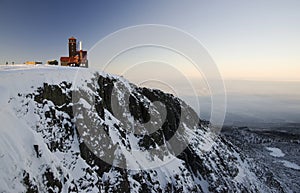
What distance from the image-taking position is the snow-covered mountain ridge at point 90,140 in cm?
2055

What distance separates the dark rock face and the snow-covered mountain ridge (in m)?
0.10

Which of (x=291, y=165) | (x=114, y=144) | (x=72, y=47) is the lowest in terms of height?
(x=291, y=165)

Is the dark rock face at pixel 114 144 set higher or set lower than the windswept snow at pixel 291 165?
higher

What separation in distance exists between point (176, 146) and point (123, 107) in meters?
16.9

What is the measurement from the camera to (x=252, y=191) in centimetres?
5856

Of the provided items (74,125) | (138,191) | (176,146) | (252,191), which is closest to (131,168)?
(138,191)

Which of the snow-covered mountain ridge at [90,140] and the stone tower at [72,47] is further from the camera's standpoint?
the stone tower at [72,47]

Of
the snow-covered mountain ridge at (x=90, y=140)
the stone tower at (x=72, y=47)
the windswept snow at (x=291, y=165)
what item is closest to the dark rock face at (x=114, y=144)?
the snow-covered mountain ridge at (x=90, y=140)

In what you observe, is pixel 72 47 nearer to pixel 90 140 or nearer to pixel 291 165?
pixel 90 140

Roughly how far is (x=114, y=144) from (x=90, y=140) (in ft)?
13.9

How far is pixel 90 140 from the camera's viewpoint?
29266mm

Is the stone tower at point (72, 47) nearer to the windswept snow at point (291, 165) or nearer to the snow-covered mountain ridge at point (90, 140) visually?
the snow-covered mountain ridge at point (90, 140)

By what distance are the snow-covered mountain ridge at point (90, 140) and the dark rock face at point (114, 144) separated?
10cm

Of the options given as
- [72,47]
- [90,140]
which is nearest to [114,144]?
[90,140]
